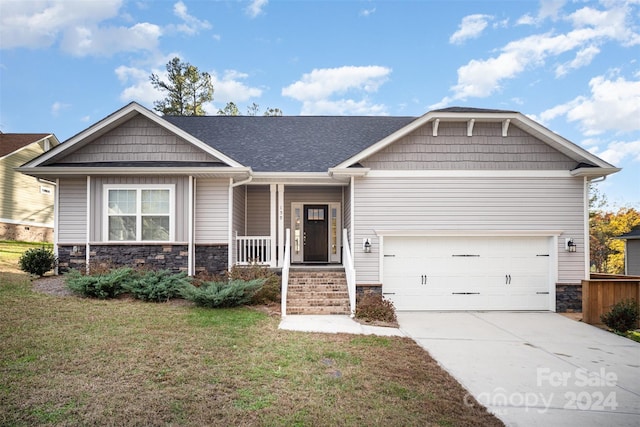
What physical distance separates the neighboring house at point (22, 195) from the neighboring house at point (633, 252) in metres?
30.1

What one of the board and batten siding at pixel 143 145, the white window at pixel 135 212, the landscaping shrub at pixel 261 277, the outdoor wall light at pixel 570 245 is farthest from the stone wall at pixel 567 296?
the white window at pixel 135 212

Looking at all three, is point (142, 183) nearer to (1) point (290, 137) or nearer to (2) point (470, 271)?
(1) point (290, 137)

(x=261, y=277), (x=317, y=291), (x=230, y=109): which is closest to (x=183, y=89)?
(x=230, y=109)

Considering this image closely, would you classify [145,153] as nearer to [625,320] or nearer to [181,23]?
[181,23]

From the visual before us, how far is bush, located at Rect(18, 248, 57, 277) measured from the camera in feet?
31.7

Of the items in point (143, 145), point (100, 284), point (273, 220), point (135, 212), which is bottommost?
point (100, 284)

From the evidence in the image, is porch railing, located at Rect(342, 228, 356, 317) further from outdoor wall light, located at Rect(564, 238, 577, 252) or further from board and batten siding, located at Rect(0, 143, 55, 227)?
board and batten siding, located at Rect(0, 143, 55, 227)

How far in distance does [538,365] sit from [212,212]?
8302 mm

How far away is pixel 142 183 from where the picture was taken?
9.73 metres

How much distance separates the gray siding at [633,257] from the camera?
56.7 feet

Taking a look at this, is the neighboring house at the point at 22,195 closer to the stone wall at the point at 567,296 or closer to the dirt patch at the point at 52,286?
the dirt patch at the point at 52,286

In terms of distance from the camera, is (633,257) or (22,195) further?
(22,195)

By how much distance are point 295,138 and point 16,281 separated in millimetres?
9197

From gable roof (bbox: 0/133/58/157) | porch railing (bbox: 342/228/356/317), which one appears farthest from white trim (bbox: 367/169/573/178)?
gable roof (bbox: 0/133/58/157)
